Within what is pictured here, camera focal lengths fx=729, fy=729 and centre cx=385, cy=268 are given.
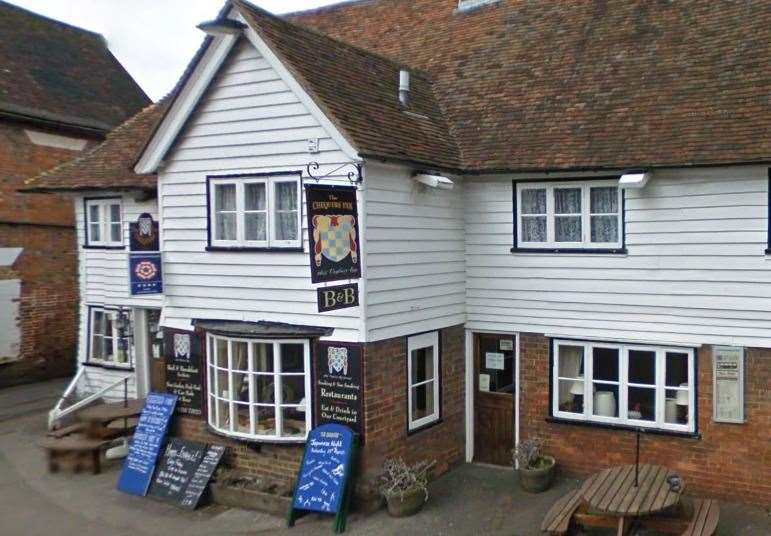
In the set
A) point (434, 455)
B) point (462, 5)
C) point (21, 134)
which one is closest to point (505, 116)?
point (462, 5)

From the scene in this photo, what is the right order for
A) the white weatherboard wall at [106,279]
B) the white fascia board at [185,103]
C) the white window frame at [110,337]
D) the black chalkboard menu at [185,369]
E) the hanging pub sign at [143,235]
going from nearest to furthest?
the white fascia board at [185,103]
the black chalkboard menu at [185,369]
the hanging pub sign at [143,235]
the white weatherboard wall at [106,279]
the white window frame at [110,337]

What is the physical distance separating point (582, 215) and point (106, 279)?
9833 millimetres

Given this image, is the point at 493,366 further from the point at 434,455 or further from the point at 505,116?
the point at 505,116

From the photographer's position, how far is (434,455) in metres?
11.1

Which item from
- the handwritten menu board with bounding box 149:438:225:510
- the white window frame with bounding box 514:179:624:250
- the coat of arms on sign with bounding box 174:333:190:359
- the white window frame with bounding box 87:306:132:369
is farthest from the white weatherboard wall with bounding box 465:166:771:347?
the white window frame with bounding box 87:306:132:369

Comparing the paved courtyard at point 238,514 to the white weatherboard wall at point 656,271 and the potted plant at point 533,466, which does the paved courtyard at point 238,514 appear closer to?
the potted plant at point 533,466

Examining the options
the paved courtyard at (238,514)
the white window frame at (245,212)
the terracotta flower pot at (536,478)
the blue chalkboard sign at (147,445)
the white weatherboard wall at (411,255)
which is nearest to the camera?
the paved courtyard at (238,514)

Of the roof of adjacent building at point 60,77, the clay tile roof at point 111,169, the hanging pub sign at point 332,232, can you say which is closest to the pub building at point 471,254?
the hanging pub sign at point 332,232

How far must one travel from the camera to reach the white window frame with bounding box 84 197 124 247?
1488 cm

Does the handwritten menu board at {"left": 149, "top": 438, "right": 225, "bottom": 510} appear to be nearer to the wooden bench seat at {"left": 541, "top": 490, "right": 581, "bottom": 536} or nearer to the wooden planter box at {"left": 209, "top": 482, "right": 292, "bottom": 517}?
the wooden planter box at {"left": 209, "top": 482, "right": 292, "bottom": 517}

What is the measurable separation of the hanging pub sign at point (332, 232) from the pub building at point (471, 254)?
0.09 ft

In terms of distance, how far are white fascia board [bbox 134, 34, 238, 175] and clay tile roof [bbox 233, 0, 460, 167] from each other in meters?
0.68

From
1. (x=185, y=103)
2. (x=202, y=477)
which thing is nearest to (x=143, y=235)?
(x=185, y=103)

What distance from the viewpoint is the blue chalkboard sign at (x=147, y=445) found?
1105 centimetres
